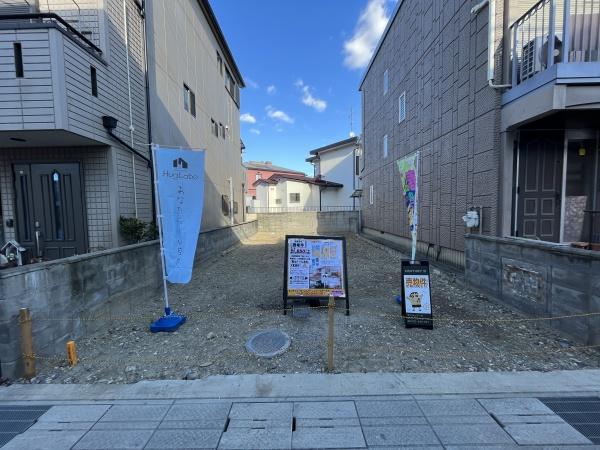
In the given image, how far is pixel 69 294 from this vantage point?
3.65 m

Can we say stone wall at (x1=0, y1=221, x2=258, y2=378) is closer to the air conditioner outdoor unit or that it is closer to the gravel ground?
the gravel ground

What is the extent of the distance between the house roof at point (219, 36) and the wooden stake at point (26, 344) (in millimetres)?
11642

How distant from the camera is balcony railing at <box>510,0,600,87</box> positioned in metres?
4.91

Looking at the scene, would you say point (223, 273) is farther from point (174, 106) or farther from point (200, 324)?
point (174, 106)

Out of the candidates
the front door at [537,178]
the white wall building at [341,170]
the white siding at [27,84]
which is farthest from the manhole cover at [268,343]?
the white wall building at [341,170]

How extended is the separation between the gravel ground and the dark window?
4.00 m

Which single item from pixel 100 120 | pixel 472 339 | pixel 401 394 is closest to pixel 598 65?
pixel 472 339

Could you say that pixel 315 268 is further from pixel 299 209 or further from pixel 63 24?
pixel 299 209

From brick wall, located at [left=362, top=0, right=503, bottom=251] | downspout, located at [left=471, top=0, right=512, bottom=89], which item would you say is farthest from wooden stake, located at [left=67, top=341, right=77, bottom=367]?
downspout, located at [left=471, top=0, right=512, bottom=89]

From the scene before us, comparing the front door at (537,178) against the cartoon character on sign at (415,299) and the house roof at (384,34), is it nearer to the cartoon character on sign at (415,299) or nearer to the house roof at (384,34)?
the cartoon character on sign at (415,299)

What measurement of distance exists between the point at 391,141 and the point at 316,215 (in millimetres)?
9170

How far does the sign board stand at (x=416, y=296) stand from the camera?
409cm

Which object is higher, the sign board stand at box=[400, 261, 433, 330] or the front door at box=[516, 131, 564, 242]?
the front door at box=[516, 131, 564, 242]

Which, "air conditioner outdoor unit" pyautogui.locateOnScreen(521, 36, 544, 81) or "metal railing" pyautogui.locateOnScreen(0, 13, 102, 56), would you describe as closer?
"metal railing" pyautogui.locateOnScreen(0, 13, 102, 56)
